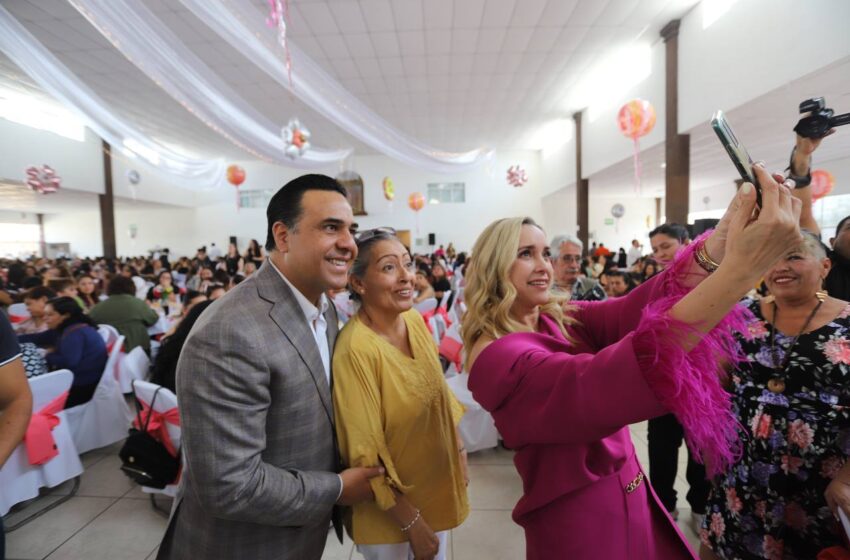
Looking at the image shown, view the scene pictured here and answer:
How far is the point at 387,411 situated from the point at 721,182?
18.5 m

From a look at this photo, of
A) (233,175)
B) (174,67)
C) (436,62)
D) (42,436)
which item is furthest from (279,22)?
(233,175)

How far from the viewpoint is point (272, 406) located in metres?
0.97

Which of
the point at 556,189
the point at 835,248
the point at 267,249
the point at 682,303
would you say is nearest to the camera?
the point at 682,303

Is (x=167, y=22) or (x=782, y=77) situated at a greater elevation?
(x=167, y=22)

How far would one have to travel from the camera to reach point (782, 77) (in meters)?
4.71

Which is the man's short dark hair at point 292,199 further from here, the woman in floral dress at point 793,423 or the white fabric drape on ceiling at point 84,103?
the white fabric drape on ceiling at point 84,103

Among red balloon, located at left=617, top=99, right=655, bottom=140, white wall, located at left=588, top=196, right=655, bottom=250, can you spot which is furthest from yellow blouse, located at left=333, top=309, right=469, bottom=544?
white wall, located at left=588, top=196, right=655, bottom=250

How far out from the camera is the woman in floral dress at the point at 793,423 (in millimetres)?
1318

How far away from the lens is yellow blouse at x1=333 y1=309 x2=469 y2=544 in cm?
113

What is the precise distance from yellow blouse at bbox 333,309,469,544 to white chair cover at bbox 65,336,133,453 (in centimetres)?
286

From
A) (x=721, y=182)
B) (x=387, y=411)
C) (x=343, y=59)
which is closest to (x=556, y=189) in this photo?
(x=721, y=182)

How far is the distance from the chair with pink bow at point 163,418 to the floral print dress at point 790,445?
2.66 m

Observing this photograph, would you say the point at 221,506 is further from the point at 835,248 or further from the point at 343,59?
the point at 343,59

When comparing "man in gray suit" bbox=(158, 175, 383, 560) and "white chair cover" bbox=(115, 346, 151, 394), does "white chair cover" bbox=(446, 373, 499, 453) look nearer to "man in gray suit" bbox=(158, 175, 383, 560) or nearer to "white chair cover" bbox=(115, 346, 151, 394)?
"man in gray suit" bbox=(158, 175, 383, 560)
